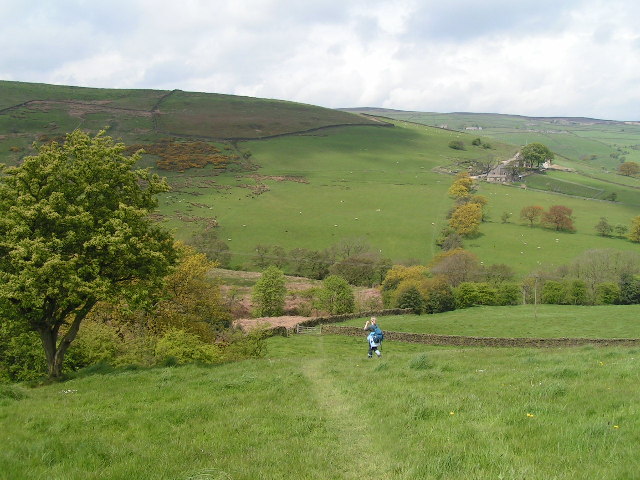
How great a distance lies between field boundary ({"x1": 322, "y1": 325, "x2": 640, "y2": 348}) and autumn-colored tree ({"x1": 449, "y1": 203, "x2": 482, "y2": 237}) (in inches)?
2168

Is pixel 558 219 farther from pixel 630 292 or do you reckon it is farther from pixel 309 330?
pixel 309 330

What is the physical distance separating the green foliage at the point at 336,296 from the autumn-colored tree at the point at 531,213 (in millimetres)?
60735

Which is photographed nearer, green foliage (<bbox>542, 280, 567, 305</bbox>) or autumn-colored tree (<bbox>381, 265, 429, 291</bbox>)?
green foliage (<bbox>542, 280, 567, 305</bbox>)

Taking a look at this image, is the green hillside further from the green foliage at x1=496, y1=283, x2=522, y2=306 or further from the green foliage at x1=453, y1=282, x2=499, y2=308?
the green foliage at x1=453, y1=282, x2=499, y2=308

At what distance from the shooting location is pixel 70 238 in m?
18.8

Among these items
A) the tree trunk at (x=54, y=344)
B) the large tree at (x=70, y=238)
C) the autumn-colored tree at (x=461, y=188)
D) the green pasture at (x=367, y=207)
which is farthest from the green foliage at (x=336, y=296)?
the autumn-colored tree at (x=461, y=188)

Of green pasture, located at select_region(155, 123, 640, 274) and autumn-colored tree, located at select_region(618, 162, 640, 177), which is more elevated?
autumn-colored tree, located at select_region(618, 162, 640, 177)

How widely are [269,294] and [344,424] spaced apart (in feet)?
187

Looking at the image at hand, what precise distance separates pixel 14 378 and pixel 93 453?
66.8 feet

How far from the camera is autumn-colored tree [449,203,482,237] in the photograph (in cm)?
10177

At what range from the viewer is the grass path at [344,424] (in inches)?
306

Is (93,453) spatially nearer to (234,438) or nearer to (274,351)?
(234,438)

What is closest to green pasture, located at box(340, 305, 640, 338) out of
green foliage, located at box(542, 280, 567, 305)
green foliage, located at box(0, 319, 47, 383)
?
green foliage, located at box(542, 280, 567, 305)

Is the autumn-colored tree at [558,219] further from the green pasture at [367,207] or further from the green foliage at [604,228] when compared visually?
the green foliage at [604,228]
